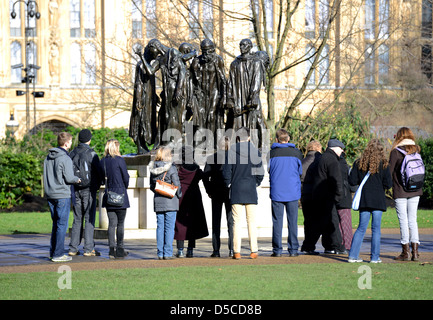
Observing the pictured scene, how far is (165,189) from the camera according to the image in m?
11.6

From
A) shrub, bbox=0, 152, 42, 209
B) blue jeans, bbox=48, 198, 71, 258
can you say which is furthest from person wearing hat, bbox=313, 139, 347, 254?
shrub, bbox=0, 152, 42, 209

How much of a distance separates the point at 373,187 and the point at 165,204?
2.97 metres

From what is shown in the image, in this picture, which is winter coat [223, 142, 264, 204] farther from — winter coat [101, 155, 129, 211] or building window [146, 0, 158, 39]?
building window [146, 0, 158, 39]

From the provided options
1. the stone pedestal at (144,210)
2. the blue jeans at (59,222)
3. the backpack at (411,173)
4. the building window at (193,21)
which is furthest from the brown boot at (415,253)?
the building window at (193,21)

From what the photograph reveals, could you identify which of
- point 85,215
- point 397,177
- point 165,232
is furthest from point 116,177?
→ point 397,177

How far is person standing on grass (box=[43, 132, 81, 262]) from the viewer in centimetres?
1142

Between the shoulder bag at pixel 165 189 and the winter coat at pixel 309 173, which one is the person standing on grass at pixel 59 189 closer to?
the shoulder bag at pixel 165 189

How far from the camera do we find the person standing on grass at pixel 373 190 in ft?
35.8

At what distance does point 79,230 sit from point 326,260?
3867 millimetres

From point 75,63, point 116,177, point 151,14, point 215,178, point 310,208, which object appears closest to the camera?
point 116,177

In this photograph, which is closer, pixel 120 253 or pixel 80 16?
pixel 120 253

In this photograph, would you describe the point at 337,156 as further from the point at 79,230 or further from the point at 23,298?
the point at 23,298

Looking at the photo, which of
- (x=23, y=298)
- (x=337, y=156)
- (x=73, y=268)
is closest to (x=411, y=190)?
(x=337, y=156)

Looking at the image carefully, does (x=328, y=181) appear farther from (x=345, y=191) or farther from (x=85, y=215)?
(x=85, y=215)
